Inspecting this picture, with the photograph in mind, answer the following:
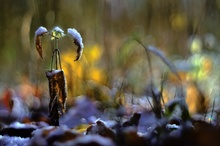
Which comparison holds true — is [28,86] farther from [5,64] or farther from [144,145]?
[5,64]

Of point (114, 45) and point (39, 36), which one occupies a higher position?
point (114, 45)

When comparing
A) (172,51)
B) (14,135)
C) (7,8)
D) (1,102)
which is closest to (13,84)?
(7,8)

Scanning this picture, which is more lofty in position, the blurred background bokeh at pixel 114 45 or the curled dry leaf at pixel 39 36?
the blurred background bokeh at pixel 114 45

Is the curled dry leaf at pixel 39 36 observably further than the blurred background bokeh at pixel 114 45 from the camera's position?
No

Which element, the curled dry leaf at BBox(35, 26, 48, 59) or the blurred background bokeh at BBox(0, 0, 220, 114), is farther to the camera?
the blurred background bokeh at BBox(0, 0, 220, 114)

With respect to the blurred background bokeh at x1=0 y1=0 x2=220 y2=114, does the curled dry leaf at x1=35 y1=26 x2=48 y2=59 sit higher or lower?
lower

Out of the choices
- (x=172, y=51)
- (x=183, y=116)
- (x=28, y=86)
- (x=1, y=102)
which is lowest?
(x=183, y=116)

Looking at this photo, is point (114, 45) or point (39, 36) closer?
point (39, 36)

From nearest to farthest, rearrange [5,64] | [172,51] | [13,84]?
[13,84] → [172,51] → [5,64]
